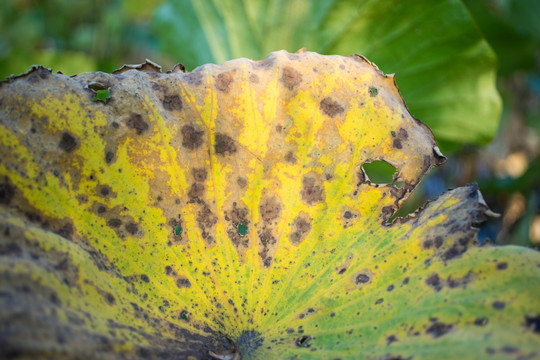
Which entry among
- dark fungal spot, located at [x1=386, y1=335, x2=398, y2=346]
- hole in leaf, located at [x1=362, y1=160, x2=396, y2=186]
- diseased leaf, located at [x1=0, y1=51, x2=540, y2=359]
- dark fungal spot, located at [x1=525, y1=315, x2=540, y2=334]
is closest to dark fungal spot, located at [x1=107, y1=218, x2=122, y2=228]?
diseased leaf, located at [x1=0, y1=51, x2=540, y2=359]

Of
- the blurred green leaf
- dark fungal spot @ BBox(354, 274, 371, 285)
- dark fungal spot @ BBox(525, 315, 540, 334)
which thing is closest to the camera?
dark fungal spot @ BBox(525, 315, 540, 334)

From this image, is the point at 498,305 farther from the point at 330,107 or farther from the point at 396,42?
the point at 396,42

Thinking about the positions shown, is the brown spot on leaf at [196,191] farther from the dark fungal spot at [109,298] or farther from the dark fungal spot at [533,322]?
the dark fungal spot at [533,322]

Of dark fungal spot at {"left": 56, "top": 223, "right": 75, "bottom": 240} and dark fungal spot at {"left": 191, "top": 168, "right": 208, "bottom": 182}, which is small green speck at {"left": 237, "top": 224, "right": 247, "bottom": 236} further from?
dark fungal spot at {"left": 56, "top": 223, "right": 75, "bottom": 240}

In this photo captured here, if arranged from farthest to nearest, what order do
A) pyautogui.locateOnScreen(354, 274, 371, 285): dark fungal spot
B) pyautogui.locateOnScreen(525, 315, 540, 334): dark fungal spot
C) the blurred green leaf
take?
the blurred green leaf, pyautogui.locateOnScreen(354, 274, 371, 285): dark fungal spot, pyautogui.locateOnScreen(525, 315, 540, 334): dark fungal spot

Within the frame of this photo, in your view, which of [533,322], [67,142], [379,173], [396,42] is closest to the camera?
[533,322]

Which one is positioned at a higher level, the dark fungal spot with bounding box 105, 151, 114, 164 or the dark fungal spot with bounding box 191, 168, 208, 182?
the dark fungal spot with bounding box 105, 151, 114, 164

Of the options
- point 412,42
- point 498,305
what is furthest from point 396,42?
point 498,305
